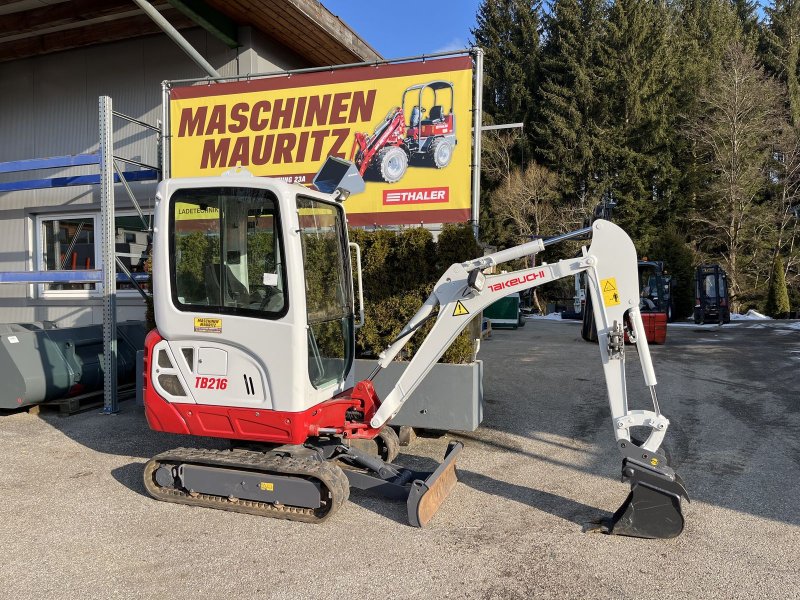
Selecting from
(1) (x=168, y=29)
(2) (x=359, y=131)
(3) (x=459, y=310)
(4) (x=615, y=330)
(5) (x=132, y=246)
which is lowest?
(4) (x=615, y=330)

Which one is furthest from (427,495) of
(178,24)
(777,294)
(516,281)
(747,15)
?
(747,15)

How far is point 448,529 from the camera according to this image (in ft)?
14.6

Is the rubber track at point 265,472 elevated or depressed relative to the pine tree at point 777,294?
depressed

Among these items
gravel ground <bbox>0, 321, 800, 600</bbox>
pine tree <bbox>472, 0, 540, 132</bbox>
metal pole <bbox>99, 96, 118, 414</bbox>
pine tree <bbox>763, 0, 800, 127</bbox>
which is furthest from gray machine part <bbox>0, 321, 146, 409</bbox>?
pine tree <bbox>763, 0, 800, 127</bbox>

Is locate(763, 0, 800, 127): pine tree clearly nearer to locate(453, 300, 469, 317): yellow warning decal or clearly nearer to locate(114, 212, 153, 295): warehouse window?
locate(114, 212, 153, 295): warehouse window

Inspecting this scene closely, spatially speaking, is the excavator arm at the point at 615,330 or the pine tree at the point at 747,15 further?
the pine tree at the point at 747,15

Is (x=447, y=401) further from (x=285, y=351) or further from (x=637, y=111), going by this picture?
(x=637, y=111)

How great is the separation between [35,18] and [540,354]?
11.5m

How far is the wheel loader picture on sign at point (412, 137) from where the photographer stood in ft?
25.0

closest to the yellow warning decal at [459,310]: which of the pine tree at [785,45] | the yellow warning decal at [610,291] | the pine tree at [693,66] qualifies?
the yellow warning decal at [610,291]

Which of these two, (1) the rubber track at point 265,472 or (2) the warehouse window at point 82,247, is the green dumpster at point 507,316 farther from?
(1) the rubber track at point 265,472

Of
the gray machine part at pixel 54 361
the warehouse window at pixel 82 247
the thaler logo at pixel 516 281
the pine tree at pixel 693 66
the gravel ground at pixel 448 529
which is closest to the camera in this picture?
the gravel ground at pixel 448 529

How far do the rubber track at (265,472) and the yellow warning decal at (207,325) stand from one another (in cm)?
96

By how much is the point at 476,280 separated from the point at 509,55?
43.2 m
